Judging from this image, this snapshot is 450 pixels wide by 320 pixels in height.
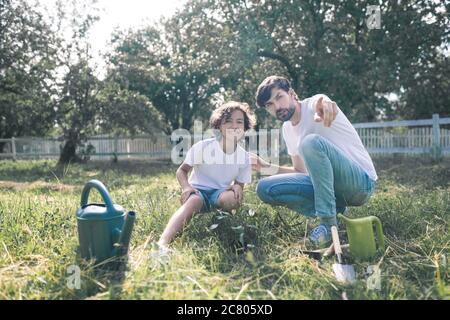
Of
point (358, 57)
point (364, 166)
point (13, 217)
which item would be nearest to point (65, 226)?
point (13, 217)

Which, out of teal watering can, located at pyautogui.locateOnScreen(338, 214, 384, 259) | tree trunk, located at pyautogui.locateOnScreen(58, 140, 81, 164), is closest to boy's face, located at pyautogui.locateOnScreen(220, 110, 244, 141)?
teal watering can, located at pyautogui.locateOnScreen(338, 214, 384, 259)

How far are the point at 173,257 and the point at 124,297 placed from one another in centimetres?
41

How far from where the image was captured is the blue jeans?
228cm

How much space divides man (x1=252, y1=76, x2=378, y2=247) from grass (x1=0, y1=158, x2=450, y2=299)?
7.3 inches

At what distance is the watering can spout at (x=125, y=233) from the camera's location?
1792 mm

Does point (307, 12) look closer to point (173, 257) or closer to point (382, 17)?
point (382, 17)

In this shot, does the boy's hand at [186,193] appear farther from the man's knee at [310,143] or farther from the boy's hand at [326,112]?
the boy's hand at [326,112]

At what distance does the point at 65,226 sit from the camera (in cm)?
265

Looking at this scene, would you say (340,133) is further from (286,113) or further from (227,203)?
(227,203)

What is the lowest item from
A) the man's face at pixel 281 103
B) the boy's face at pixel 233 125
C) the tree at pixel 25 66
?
the boy's face at pixel 233 125

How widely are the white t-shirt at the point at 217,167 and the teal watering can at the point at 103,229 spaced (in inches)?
34.6

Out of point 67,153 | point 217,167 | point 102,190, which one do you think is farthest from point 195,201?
point 67,153

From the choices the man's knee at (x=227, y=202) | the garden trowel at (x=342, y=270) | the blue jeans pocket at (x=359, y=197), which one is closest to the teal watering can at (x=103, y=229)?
the man's knee at (x=227, y=202)
